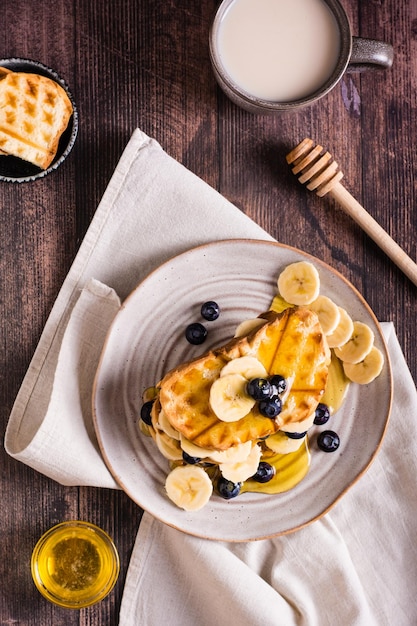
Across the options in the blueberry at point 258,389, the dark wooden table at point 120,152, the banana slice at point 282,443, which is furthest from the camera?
the dark wooden table at point 120,152

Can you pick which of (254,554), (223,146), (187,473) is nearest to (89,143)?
(223,146)

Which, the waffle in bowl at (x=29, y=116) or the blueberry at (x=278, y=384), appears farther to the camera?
the waffle in bowl at (x=29, y=116)

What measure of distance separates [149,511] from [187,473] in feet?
0.48

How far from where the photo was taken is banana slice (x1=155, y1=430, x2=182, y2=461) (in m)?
1.93

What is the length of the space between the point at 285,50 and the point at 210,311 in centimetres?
72

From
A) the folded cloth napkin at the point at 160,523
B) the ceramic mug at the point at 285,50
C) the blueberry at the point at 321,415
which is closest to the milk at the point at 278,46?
the ceramic mug at the point at 285,50

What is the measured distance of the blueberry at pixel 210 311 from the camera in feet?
6.57

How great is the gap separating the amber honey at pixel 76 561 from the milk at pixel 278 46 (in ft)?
4.25

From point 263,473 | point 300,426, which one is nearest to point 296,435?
point 300,426

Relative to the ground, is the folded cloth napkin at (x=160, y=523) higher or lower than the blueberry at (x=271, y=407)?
lower

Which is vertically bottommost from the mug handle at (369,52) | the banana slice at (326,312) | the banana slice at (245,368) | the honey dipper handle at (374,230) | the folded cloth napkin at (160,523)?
the folded cloth napkin at (160,523)

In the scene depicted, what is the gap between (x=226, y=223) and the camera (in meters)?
2.08

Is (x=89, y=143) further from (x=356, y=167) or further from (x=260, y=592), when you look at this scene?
(x=260, y=592)

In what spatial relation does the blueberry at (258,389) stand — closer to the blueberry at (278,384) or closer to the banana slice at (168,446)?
the blueberry at (278,384)
